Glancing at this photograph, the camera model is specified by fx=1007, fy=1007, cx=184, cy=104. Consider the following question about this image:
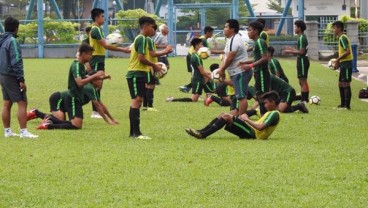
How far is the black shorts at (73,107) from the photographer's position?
52.1ft

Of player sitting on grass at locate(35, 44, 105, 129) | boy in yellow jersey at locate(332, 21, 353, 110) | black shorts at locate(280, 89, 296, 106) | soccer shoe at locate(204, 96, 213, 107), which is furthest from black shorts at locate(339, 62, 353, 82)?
player sitting on grass at locate(35, 44, 105, 129)

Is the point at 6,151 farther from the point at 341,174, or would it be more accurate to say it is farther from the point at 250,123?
the point at 341,174

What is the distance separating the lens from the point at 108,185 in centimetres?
985

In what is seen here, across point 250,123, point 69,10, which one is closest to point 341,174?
point 250,123

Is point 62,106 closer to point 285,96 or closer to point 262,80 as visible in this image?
point 262,80

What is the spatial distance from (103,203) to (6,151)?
4010mm

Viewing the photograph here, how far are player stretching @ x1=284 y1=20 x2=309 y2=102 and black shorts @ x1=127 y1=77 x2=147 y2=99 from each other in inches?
248

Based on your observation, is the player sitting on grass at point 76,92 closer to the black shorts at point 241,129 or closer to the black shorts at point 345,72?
the black shorts at point 241,129

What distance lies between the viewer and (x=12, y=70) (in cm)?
1409

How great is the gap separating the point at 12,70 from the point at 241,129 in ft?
10.8

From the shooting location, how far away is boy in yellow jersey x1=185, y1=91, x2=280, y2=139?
13750 mm

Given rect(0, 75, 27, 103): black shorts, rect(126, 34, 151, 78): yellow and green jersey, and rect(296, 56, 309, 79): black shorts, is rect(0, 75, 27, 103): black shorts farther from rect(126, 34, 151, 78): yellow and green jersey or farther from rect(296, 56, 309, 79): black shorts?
rect(296, 56, 309, 79): black shorts

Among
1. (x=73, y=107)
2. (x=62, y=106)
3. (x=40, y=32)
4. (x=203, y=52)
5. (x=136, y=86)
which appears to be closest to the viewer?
(x=136, y=86)

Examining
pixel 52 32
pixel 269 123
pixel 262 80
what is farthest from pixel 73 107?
pixel 52 32
